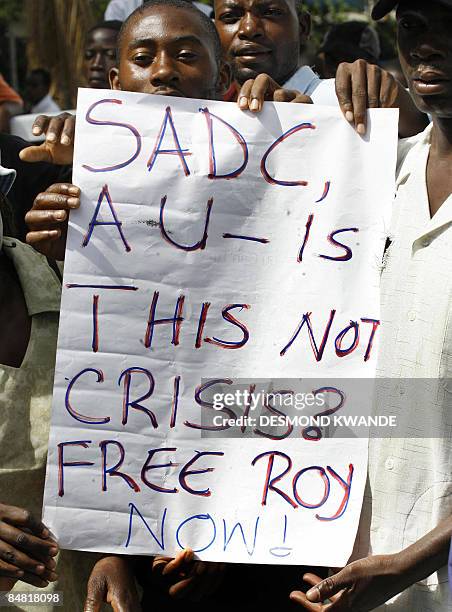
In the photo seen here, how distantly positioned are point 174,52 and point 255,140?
37 cm

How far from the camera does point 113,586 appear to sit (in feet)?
7.72

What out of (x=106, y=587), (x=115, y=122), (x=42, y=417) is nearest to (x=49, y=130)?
(x=115, y=122)

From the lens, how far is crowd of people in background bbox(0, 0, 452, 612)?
215cm

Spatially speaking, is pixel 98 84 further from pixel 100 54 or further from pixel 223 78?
pixel 223 78

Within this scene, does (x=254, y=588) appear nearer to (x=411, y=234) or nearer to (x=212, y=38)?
(x=411, y=234)

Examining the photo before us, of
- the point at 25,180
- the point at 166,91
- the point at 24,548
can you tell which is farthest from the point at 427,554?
the point at 25,180

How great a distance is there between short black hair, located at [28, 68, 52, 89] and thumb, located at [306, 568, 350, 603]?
9122 millimetres

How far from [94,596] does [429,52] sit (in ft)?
4.68

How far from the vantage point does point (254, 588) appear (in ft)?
Answer: 8.11

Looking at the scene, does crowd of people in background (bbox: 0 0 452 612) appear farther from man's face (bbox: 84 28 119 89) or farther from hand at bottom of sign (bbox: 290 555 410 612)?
man's face (bbox: 84 28 119 89)

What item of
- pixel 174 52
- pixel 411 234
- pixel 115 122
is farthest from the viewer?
pixel 174 52

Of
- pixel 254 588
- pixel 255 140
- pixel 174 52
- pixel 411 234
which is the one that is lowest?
pixel 254 588

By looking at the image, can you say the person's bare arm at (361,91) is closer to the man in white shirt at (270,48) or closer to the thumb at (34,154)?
the man in white shirt at (270,48)

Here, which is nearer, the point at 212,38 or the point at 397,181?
the point at 397,181
